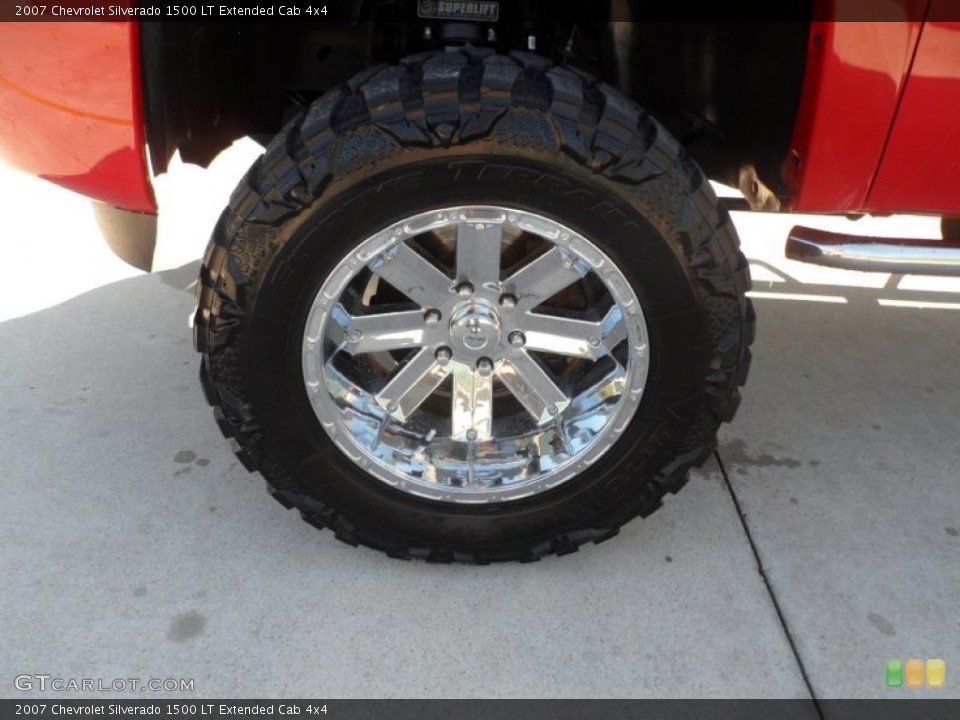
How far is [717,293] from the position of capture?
203cm

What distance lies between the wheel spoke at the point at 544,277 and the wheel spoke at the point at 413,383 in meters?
0.28

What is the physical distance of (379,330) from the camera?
2.16 m

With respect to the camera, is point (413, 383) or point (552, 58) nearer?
point (413, 383)

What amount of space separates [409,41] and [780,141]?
Answer: 1023 mm

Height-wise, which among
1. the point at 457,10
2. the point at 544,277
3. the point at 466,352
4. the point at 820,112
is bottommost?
the point at 466,352

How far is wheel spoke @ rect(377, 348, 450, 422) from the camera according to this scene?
2219 millimetres

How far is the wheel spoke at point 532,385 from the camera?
2.22 meters

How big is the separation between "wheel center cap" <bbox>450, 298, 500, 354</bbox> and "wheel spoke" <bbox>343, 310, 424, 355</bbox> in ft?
0.28

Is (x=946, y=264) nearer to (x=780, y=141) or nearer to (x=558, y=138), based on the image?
(x=780, y=141)

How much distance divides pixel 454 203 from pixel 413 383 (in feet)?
1.65
